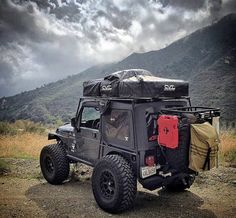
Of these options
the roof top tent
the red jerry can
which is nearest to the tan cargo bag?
the red jerry can

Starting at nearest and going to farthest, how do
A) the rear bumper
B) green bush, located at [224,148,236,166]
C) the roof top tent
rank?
the rear bumper, the roof top tent, green bush, located at [224,148,236,166]

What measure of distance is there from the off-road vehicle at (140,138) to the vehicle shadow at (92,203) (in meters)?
0.29

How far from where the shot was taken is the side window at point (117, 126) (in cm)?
559

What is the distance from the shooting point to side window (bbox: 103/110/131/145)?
18.3 ft

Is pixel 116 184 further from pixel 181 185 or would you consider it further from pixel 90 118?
pixel 90 118

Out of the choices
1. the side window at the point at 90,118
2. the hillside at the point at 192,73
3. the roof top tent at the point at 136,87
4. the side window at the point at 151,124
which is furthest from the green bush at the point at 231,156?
the hillside at the point at 192,73

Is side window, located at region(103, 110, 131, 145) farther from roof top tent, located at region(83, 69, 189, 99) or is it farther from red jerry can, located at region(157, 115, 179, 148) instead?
red jerry can, located at region(157, 115, 179, 148)

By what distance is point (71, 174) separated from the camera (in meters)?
7.89

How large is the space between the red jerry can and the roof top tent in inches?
27.3

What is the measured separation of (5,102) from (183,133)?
10359cm

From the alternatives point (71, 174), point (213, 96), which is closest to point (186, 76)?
point (213, 96)

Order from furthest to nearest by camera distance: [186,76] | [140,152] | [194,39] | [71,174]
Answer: [194,39] < [186,76] < [71,174] < [140,152]

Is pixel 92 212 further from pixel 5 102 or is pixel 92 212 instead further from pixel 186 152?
pixel 5 102

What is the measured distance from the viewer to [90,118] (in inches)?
276
